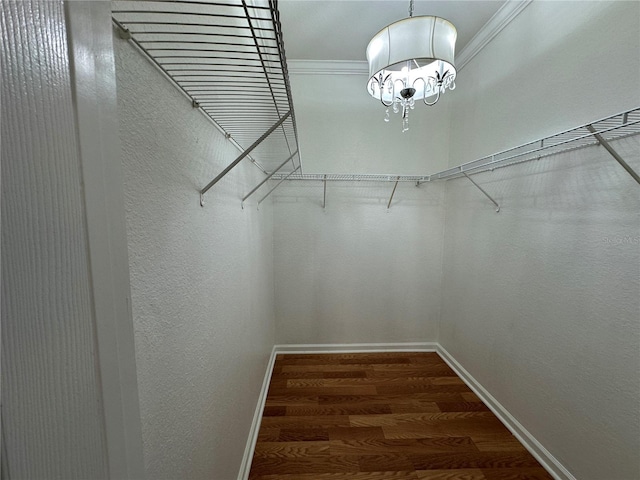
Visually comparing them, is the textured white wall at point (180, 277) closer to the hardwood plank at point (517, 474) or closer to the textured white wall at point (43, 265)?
the textured white wall at point (43, 265)

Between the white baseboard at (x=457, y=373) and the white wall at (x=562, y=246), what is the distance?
6 cm

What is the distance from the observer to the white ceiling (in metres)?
1.53

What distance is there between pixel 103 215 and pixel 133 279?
0.74ft

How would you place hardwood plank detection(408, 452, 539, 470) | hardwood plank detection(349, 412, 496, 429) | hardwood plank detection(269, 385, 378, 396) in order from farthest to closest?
hardwood plank detection(269, 385, 378, 396) → hardwood plank detection(349, 412, 496, 429) → hardwood plank detection(408, 452, 539, 470)

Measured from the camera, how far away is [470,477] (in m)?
1.30

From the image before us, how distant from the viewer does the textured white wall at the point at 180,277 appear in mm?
510

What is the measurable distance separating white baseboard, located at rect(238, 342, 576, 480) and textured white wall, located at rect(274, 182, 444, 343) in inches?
2.7

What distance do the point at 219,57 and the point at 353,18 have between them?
161cm

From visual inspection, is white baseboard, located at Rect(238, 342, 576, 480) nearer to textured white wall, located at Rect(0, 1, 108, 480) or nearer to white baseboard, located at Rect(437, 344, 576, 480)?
white baseboard, located at Rect(437, 344, 576, 480)

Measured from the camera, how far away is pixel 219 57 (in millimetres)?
533

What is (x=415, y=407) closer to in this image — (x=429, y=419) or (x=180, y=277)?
(x=429, y=419)

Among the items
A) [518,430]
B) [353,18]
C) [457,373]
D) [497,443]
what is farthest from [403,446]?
[353,18]

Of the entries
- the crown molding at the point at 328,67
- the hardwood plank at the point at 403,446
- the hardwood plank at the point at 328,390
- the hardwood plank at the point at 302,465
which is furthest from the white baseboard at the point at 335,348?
the crown molding at the point at 328,67

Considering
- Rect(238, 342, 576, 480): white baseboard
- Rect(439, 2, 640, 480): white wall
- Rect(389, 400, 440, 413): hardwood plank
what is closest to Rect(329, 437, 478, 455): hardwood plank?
Rect(389, 400, 440, 413): hardwood plank
